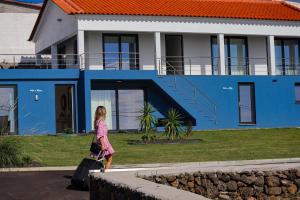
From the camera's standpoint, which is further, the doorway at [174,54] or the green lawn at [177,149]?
the doorway at [174,54]

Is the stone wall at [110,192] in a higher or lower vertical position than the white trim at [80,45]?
lower

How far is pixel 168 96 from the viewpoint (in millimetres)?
29625

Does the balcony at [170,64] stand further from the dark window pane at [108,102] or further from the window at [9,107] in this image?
the window at [9,107]

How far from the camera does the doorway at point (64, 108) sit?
29016 millimetres

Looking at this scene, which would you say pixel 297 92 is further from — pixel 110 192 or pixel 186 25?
pixel 110 192

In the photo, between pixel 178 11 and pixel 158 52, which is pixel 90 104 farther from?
pixel 178 11

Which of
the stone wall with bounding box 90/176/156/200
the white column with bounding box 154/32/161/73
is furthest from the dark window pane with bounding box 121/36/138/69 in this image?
the stone wall with bounding box 90/176/156/200

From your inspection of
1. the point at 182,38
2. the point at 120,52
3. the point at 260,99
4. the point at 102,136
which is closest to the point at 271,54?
the point at 260,99

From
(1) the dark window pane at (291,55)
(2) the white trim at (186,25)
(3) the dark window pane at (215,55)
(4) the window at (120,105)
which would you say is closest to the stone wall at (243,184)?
(4) the window at (120,105)

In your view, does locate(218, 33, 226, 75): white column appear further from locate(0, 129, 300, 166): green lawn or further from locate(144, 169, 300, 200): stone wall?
locate(144, 169, 300, 200): stone wall

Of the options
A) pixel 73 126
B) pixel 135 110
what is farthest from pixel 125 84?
pixel 73 126

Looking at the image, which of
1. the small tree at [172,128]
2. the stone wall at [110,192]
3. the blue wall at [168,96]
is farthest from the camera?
the blue wall at [168,96]

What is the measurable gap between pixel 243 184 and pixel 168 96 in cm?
2022

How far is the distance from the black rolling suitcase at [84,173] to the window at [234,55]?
22.4 meters
